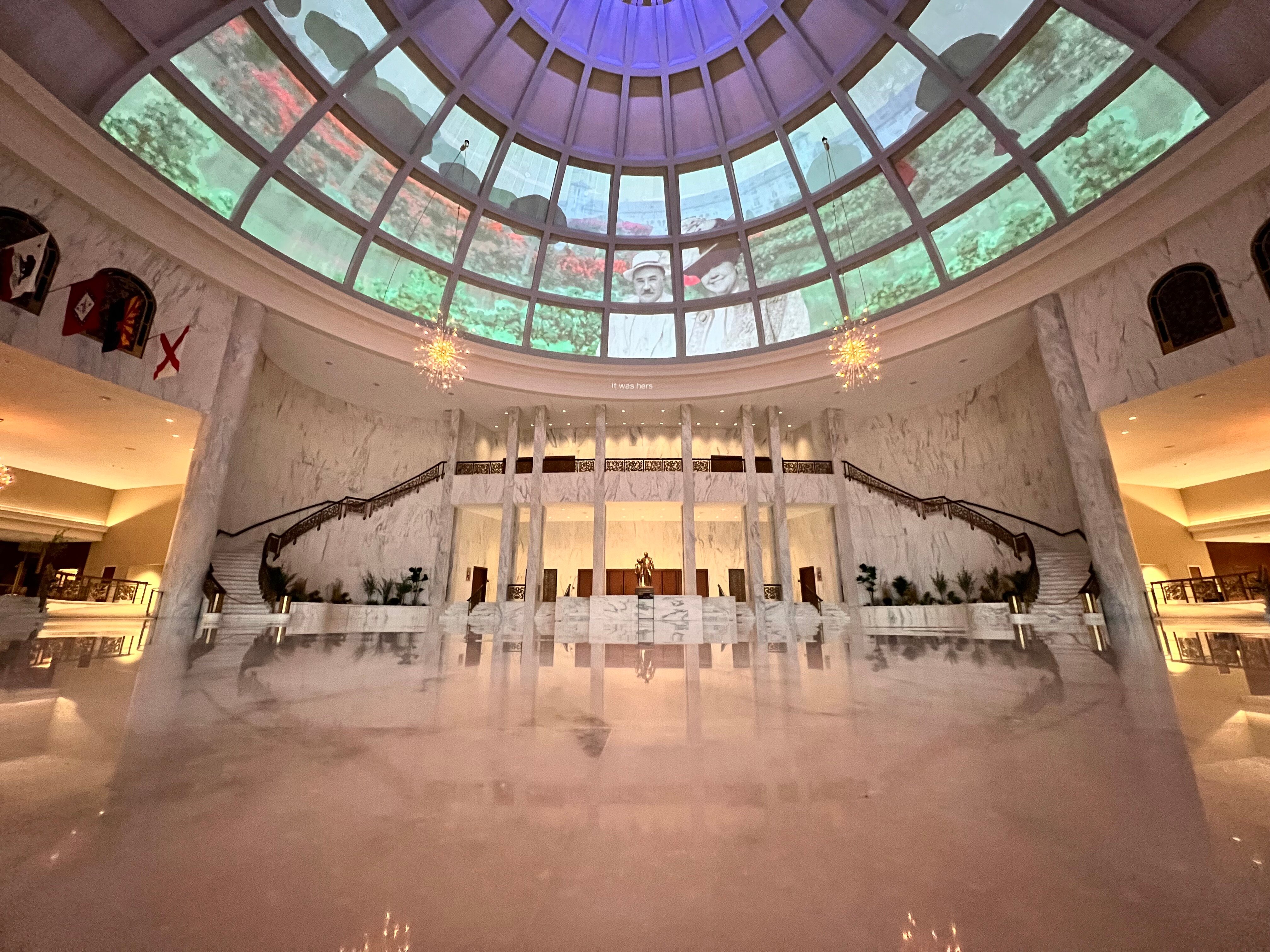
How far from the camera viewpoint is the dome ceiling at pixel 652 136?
32.4 ft

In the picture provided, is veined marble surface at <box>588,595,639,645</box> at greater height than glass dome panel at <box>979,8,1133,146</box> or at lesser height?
lesser

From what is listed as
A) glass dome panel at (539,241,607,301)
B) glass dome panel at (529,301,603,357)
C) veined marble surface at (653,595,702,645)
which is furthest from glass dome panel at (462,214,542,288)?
veined marble surface at (653,595,702,645)

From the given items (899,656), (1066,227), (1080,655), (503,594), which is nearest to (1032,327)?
(1066,227)

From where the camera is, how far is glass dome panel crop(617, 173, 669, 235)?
16328mm

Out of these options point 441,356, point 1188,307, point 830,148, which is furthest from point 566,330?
point 1188,307

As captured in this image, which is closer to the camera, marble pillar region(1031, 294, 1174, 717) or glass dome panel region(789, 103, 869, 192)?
marble pillar region(1031, 294, 1174, 717)

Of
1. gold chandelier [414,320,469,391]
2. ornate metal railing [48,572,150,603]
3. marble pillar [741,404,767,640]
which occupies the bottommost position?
ornate metal railing [48,572,150,603]

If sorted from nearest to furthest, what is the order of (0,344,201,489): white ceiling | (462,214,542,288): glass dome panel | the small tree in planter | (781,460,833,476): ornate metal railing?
(0,344,201,489): white ceiling
the small tree in planter
(462,214,542,288): glass dome panel
(781,460,833,476): ornate metal railing

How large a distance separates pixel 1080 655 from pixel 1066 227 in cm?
976

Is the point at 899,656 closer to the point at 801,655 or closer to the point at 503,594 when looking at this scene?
the point at 801,655

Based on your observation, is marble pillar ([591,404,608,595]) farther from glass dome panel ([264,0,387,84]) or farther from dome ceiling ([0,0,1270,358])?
glass dome panel ([264,0,387,84])

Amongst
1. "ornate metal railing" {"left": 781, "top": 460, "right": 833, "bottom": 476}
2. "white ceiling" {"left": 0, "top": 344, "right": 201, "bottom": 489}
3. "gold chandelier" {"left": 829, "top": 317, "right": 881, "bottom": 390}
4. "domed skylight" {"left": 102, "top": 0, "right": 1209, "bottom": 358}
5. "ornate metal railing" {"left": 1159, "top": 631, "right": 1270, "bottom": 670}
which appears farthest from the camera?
"ornate metal railing" {"left": 781, "top": 460, "right": 833, "bottom": 476}

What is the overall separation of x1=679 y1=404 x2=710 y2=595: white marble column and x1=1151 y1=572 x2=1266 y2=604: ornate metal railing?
34.8 ft

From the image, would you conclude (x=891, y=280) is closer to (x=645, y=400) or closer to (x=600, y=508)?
(x=645, y=400)
